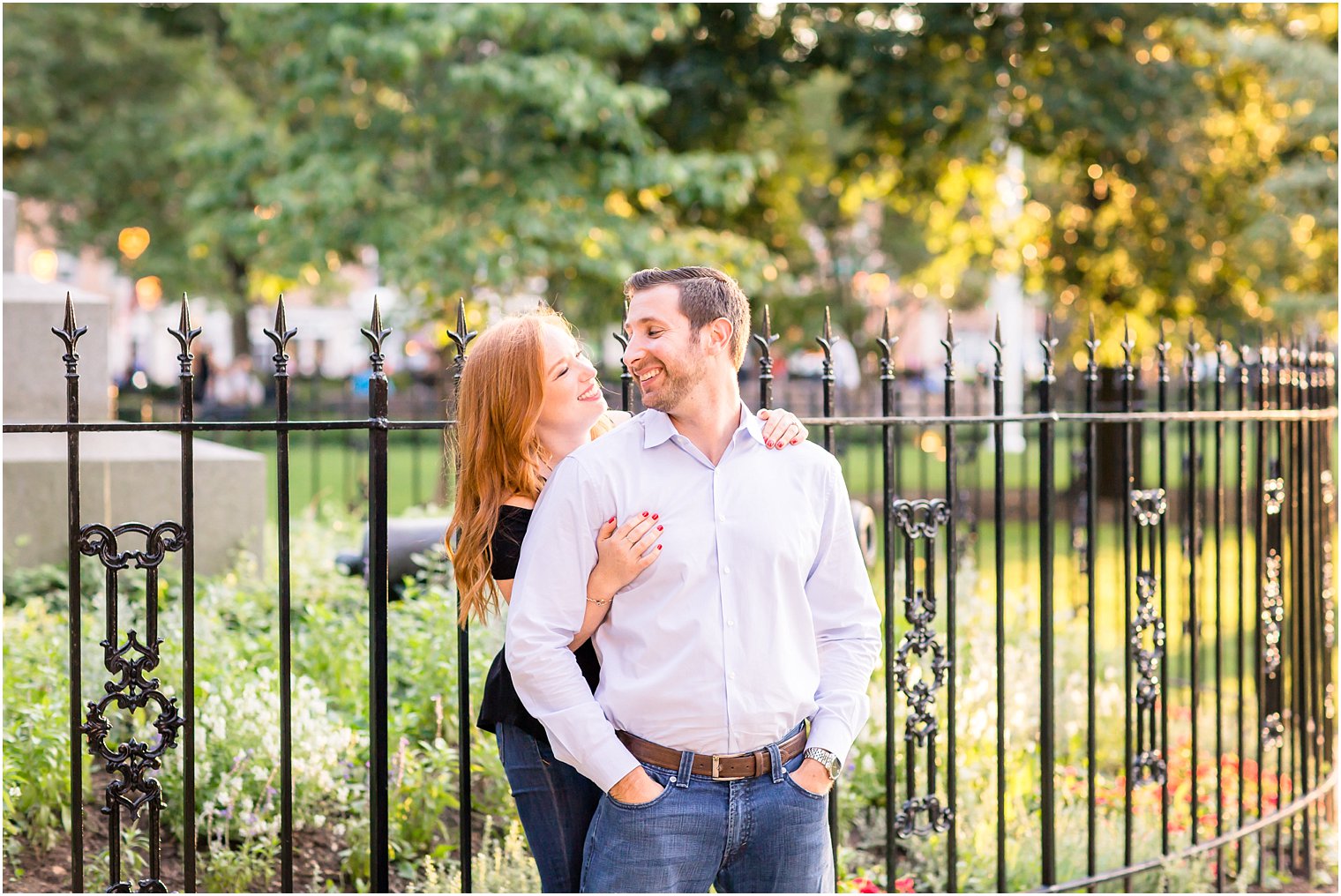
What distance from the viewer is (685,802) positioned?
2.38 meters

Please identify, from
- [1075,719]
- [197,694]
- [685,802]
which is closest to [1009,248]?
[1075,719]

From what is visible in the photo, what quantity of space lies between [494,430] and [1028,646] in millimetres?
4177

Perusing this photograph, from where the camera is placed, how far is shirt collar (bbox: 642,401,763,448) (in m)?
2.46

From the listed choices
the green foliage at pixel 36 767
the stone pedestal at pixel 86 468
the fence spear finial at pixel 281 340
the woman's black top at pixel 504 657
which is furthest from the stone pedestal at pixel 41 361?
the woman's black top at pixel 504 657

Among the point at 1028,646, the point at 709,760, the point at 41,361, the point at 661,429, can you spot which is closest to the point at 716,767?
the point at 709,760

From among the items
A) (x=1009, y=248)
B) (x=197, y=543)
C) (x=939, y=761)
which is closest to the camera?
(x=939, y=761)

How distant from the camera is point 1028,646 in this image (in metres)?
6.04

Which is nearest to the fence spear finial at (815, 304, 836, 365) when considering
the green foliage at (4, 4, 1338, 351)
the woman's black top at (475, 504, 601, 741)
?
the woman's black top at (475, 504, 601, 741)

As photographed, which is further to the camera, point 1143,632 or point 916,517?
point 1143,632

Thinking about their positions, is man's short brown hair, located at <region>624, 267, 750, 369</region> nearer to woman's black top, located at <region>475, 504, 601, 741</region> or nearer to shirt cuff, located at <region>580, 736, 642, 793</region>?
woman's black top, located at <region>475, 504, 601, 741</region>

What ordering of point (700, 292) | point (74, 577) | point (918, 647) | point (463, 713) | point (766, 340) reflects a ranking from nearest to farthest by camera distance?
point (700, 292) < point (74, 577) < point (463, 713) < point (766, 340) < point (918, 647)

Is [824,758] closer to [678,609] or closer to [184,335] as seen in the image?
[678,609]

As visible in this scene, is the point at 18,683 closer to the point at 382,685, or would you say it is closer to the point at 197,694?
the point at 197,694

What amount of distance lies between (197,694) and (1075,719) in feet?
12.5
